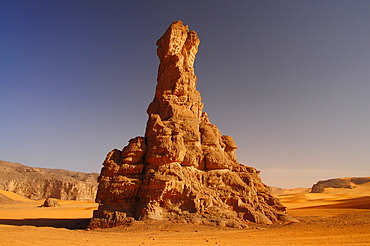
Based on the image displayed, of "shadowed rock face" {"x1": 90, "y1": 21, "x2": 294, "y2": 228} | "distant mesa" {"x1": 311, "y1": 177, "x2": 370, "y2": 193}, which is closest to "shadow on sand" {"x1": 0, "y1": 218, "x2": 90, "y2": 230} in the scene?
"shadowed rock face" {"x1": 90, "y1": 21, "x2": 294, "y2": 228}

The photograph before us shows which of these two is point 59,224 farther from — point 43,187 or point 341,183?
point 341,183

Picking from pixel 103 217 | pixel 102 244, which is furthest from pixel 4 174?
pixel 102 244

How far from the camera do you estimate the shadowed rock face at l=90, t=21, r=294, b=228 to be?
17797 millimetres

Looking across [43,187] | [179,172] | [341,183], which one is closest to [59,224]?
[179,172]

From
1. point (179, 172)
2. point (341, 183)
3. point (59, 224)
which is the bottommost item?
point (59, 224)

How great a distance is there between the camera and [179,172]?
61.8 feet

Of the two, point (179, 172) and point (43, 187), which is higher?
point (179, 172)

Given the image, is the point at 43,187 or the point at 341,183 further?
the point at 341,183

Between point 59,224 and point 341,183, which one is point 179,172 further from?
point 341,183

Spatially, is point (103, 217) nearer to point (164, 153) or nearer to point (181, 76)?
point (164, 153)

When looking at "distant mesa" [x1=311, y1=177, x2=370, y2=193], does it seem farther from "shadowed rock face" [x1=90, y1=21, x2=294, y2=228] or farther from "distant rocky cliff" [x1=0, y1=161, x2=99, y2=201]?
"shadowed rock face" [x1=90, y1=21, x2=294, y2=228]

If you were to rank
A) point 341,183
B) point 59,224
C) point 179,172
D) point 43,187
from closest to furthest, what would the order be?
point 179,172, point 59,224, point 43,187, point 341,183

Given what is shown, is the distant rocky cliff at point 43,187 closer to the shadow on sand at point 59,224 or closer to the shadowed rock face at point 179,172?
the shadow on sand at point 59,224

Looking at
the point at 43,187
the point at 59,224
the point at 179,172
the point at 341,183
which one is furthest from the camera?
the point at 341,183
